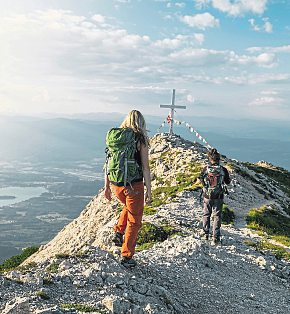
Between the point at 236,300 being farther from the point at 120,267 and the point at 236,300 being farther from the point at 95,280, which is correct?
the point at 95,280

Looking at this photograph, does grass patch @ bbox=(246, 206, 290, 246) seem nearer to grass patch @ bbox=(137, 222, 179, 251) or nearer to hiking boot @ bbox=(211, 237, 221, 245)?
hiking boot @ bbox=(211, 237, 221, 245)

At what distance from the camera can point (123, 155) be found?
9859 millimetres

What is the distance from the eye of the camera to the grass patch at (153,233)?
16625 millimetres

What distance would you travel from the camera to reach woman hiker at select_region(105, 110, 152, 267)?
9859mm

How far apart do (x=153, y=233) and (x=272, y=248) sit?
5.34 metres

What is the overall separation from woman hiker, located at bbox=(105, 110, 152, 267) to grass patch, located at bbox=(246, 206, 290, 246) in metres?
12.3

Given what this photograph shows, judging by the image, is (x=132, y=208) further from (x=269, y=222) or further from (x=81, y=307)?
(x=269, y=222)

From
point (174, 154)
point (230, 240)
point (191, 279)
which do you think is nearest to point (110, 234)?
point (230, 240)

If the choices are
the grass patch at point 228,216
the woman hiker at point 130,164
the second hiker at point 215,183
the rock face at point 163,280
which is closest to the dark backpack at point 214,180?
the second hiker at point 215,183

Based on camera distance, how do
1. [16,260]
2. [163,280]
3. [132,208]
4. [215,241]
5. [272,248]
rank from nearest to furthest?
[132,208] < [163,280] < [215,241] < [272,248] < [16,260]

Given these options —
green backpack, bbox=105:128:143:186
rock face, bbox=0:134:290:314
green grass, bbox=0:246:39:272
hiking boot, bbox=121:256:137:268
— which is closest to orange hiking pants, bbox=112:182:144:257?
hiking boot, bbox=121:256:137:268

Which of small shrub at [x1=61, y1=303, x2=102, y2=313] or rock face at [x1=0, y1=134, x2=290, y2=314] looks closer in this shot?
small shrub at [x1=61, y1=303, x2=102, y2=313]

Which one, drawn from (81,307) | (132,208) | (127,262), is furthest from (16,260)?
(81,307)

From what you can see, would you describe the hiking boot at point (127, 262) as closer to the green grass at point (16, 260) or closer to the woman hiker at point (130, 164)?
the woman hiker at point (130, 164)
